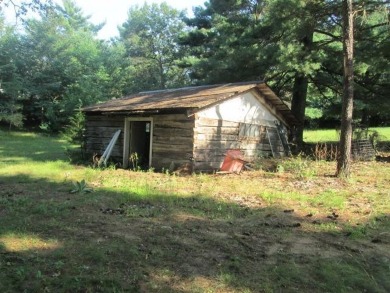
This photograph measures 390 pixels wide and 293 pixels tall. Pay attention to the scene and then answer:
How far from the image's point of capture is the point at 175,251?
4.93m

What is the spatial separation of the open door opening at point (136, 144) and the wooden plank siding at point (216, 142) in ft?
8.81

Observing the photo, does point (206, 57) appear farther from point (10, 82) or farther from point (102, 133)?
point (10, 82)

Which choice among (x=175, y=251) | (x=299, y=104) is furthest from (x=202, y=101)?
(x=299, y=104)

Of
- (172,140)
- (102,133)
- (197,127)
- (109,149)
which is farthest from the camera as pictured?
(102,133)

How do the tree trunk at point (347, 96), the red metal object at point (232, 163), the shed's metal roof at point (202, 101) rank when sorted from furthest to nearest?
1. the red metal object at point (232, 163)
2. the shed's metal roof at point (202, 101)
3. the tree trunk at point (347, 96)

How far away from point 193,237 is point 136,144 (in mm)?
10945

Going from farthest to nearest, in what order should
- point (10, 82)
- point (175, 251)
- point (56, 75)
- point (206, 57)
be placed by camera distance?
1. point (56, 75)
2. point (10, 82)
3. point (206, 57)
4. point (175, 251)

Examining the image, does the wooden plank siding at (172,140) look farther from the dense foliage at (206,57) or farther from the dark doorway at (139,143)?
the dense foliage at (206,57)

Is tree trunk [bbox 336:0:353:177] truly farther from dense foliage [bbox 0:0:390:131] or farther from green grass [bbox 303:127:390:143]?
green grass [bbox 303:127:390:143]

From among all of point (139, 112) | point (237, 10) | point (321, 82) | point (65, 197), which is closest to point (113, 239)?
point (65, 197)

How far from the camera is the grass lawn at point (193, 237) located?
4102mm

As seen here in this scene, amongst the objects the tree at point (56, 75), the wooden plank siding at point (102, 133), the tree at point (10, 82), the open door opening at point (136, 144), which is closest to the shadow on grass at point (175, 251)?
the open door opening at point (136, 144)

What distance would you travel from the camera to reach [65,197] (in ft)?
26.8

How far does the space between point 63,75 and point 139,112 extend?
2602cm
